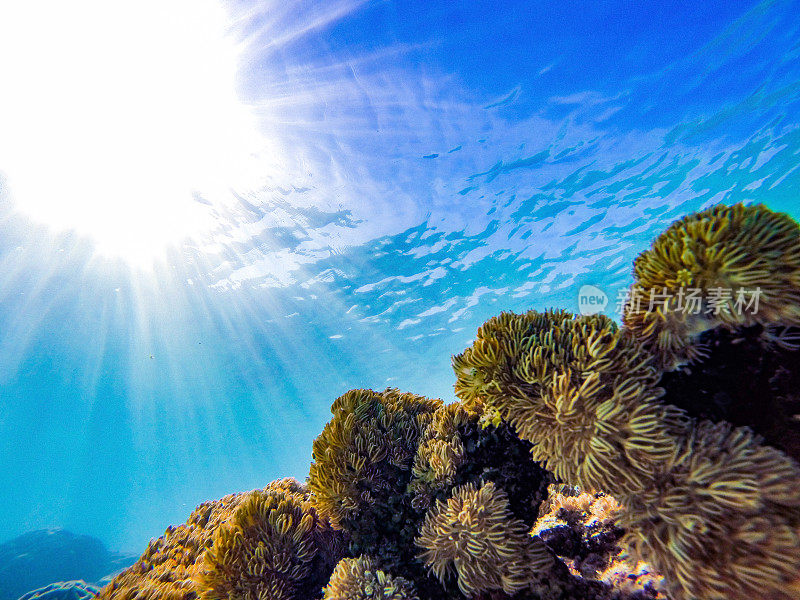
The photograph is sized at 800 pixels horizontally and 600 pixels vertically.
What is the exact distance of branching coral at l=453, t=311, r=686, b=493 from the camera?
194cm

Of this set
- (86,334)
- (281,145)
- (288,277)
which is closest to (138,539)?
(86,334)

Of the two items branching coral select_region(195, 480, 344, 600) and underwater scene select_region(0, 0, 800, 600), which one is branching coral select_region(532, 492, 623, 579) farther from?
branching coral select_region(195, 480, 344, 600)

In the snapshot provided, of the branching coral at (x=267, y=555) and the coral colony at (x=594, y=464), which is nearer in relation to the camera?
the coral colony at (x=594, y=464)

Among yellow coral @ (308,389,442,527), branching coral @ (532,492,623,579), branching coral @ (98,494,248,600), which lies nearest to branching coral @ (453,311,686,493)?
branching coral @ (532,492,623,579)

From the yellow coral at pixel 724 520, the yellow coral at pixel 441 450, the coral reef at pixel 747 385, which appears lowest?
the yellow coral at pixel 724 520

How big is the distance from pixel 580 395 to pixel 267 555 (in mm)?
3138

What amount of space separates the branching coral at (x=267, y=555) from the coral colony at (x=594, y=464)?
0.05 ft

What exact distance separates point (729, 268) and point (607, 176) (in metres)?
24.8

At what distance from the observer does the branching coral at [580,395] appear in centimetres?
194

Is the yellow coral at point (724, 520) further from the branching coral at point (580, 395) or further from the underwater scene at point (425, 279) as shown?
the branching coral at point (580, 395)

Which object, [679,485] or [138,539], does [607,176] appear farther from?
[138,539]

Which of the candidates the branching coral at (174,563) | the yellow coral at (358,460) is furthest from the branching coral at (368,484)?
the branching coral at (174,563)

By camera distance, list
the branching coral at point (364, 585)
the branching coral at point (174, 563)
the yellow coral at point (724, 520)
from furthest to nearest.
→ the branching coral at point (174, 563), the branching coral at point (364, 585), the yellow coral at point (724, 520)

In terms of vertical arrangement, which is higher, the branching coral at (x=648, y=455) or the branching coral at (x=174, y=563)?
the branching coral at (x=174, y=563)
